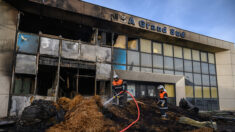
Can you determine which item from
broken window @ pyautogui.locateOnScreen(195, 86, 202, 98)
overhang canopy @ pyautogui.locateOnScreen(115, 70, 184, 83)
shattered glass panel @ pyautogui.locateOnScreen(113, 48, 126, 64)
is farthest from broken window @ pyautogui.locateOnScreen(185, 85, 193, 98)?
shattered glass panel @ pyautogui.locateOnScreen(113, 48, 126, 64)

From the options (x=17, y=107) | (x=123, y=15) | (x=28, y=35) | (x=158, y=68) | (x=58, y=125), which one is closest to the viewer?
(x=58, y=125)

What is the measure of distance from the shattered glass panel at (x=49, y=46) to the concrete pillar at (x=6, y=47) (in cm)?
192

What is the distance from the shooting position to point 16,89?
12414mm

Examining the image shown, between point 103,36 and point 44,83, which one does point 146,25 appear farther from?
point 44,83

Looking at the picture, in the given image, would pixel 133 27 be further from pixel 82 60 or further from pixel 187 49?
pixel 187 49

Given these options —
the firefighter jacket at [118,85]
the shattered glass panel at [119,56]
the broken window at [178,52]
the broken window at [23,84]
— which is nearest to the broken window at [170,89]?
the broken window at [178,52]

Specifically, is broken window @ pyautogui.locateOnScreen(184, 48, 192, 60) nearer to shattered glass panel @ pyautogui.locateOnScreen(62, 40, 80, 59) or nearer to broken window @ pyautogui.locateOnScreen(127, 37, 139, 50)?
broken window @ pyautogui.locateOnScreen(127, 37, 139, 50)

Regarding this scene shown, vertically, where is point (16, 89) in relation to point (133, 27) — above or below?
below

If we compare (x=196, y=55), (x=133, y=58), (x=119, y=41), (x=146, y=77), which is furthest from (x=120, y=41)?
(x=196, y=55)

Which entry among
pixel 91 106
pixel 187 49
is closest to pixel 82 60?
pixel 91 106

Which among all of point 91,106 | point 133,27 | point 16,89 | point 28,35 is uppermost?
point 133,27

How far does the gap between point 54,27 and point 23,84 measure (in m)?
5.89

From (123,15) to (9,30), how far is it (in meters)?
9.07

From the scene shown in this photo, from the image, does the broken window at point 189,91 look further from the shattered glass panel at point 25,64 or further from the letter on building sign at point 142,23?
the shattered glass panel at point 25,64
